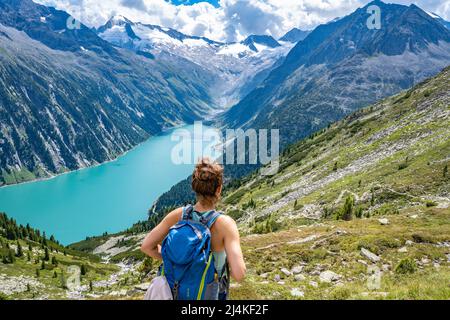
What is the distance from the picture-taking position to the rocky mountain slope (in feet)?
54.4

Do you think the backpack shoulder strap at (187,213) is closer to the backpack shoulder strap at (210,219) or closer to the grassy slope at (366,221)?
the backpack shoulder strap at (210,219)

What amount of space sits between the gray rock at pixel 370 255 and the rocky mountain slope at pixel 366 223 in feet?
0.15

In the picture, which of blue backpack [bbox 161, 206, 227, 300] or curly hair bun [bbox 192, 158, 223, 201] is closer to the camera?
blue backpack [bbox 161, 206, 227, 300]

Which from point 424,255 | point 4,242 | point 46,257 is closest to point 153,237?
point 424,255

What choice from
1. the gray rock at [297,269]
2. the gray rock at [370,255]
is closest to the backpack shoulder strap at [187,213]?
the gray rock at [297,269]

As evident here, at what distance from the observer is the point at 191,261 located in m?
7.49

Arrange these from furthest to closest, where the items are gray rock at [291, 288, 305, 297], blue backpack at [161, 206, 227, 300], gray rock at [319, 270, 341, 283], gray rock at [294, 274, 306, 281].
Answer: gray rock at [294, 274, 306, 281]
gray rock at [319, 270, 341, 283]
gray rock at [291, 288, 305, 297]
blue backpack at [161, 206, 227, 300]

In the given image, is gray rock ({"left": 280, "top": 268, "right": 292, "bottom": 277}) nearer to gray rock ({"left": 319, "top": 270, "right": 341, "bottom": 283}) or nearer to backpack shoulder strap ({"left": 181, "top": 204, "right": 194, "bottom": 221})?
gray rock ({"left": 319, "top": 270, "right": 341, "bottom": 283})

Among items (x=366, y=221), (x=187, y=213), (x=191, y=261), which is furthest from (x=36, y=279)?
(x=191, y=261)

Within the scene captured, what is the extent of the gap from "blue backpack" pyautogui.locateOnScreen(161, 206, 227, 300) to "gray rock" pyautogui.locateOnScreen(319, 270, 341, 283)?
11.7m

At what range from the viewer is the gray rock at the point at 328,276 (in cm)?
1798

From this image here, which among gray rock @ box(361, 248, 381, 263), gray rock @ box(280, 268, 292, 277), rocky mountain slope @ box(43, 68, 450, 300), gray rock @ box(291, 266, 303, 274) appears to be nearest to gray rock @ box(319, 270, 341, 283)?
rocky mountain slope @ box(43, 68, 450, 300)
